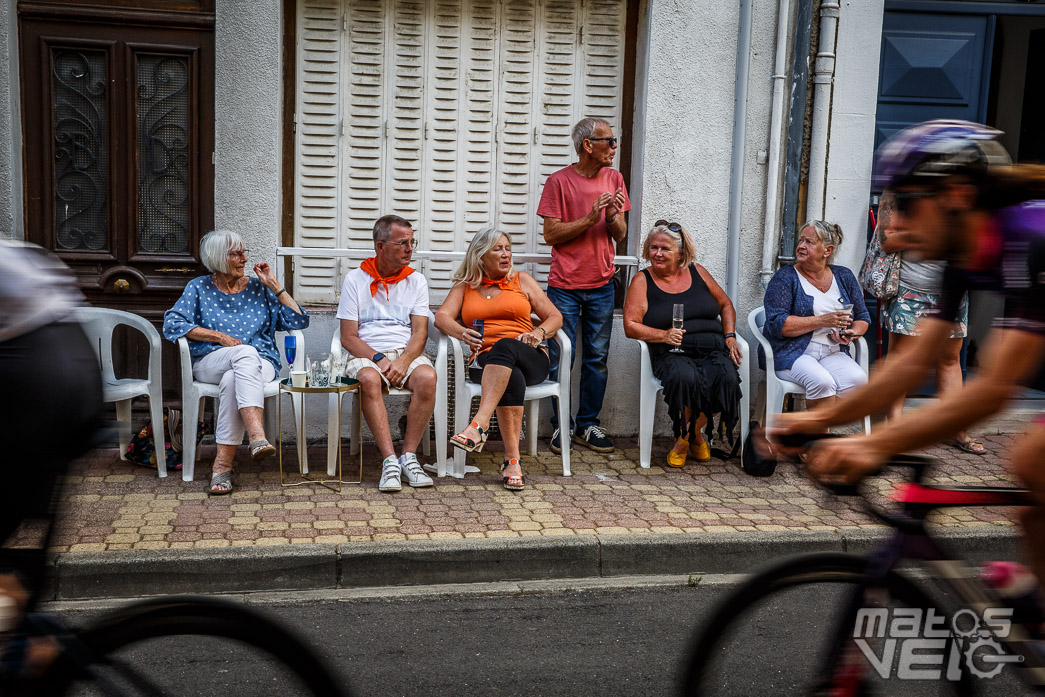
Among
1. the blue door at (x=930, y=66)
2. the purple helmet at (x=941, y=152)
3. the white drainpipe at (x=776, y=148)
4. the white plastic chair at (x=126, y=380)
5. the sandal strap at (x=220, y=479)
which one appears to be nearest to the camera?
the purple helmet at (x=941, y=152)

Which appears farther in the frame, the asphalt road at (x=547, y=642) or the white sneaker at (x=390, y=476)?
the white sneaker at (x=390, y=476)

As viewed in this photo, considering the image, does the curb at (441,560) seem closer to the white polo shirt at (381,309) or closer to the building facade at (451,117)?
the white polo shirt at (381,309)

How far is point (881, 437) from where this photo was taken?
2207 millimetres

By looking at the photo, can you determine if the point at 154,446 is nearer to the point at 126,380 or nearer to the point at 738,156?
the point at 126,380

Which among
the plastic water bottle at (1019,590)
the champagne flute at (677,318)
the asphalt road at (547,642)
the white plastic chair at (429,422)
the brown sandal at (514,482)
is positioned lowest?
the asphalt road at (547,642)

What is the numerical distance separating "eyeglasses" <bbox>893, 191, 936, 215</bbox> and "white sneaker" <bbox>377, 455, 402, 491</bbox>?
3.98 metres

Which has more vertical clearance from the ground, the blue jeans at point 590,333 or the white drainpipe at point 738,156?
the white drainpipe at point 738,156

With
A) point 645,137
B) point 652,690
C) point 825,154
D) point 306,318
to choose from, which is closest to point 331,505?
point 306,318

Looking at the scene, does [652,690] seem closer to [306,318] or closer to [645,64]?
[306,318]

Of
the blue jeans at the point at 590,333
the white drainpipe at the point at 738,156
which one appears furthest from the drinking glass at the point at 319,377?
the white drainpipe at the point at 738,156

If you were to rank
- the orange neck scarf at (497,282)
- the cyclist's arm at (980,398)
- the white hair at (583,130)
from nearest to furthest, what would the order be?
the cyclist's arm at (980,398)
the orange neck scarf at (497,282)
the white hair at (583,130)

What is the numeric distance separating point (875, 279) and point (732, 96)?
5.41 ft

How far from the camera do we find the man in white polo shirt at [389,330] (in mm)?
6184

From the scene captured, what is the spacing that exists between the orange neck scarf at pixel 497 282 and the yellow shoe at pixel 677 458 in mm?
1526
